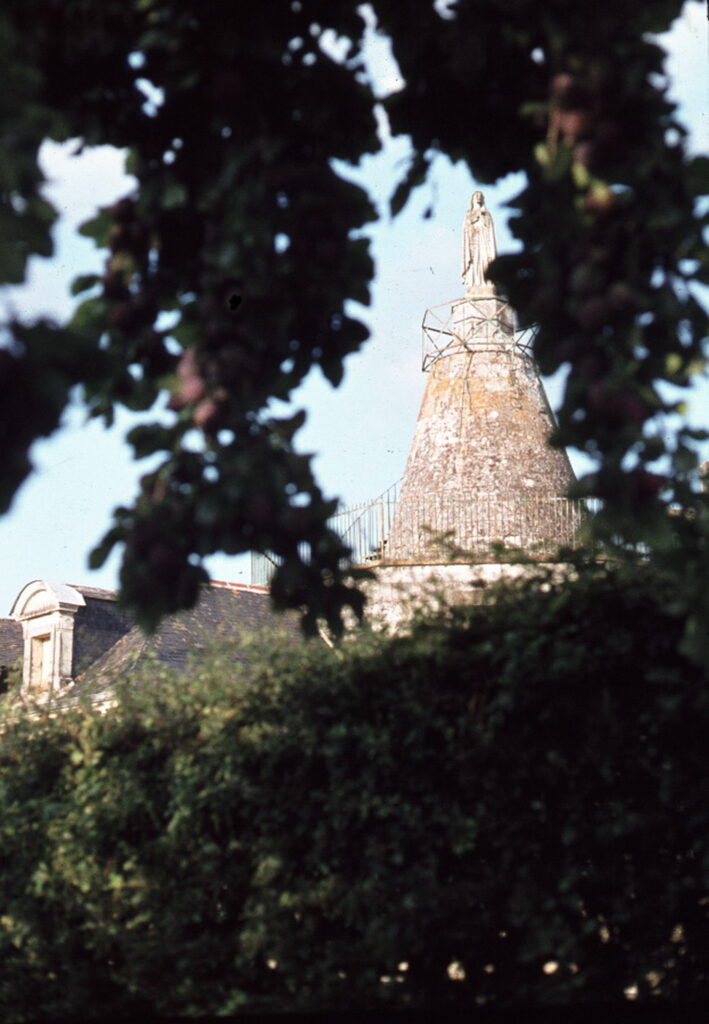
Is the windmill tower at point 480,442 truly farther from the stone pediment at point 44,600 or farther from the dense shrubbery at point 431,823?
the dense shrubbery at point 431,823

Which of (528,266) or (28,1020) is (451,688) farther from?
(28,1020)

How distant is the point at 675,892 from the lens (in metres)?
5.54

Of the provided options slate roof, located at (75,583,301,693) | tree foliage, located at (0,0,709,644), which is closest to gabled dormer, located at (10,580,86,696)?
slate roof, located at (75,583,301,693)

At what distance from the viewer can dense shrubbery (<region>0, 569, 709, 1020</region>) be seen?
5598mm

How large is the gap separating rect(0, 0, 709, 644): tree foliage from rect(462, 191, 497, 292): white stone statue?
18364mm

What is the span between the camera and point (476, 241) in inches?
910

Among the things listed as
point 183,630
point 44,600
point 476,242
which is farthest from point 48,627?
point 476,242

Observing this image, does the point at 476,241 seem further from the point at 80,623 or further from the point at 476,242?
the point at 80,623

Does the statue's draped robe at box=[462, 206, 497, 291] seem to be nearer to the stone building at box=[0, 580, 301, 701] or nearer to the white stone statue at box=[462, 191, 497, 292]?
the white stone statue at box=[462, 191, 497, 292]

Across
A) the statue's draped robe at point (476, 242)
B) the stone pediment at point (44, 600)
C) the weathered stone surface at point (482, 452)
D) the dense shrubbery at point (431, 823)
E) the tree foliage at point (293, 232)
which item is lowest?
the dense shrubbery at point (431, 823)

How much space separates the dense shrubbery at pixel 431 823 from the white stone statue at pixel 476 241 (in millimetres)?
16917

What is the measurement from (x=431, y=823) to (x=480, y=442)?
16.6 metres

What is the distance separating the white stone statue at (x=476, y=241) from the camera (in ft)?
74.4

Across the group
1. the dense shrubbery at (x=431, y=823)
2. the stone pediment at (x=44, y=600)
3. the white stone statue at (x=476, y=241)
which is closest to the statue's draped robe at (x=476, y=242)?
the white stone statue at (x=476, y=241)
